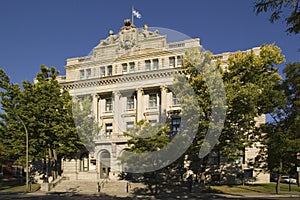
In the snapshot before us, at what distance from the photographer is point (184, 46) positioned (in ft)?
144

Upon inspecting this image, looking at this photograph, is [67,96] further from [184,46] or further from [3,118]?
[184,46]

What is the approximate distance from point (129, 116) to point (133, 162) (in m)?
12.9

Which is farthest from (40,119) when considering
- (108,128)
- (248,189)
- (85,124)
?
(248,189)

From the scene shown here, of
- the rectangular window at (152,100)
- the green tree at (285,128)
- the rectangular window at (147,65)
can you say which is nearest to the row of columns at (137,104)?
the rectangular window at (152,100)

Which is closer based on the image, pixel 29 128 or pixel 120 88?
pixel 29 128

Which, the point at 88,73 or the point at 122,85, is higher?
the point at 88,73

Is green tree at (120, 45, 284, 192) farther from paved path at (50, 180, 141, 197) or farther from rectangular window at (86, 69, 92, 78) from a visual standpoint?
rectangular window at (86, 69, 92, 78)

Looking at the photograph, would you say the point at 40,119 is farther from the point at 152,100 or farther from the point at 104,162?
the point at 152,100

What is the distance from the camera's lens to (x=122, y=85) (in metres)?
46.7

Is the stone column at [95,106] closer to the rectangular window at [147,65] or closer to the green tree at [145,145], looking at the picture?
the rectangular window at [147,65]

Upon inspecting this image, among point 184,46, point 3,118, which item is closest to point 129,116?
point 184,46

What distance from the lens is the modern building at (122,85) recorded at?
145 feet

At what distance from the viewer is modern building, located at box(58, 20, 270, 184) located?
1743 inches

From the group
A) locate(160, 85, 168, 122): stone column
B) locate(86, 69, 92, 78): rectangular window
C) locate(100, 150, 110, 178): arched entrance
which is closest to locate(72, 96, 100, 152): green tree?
locate(100, 150, 110, 178): arched entrance
